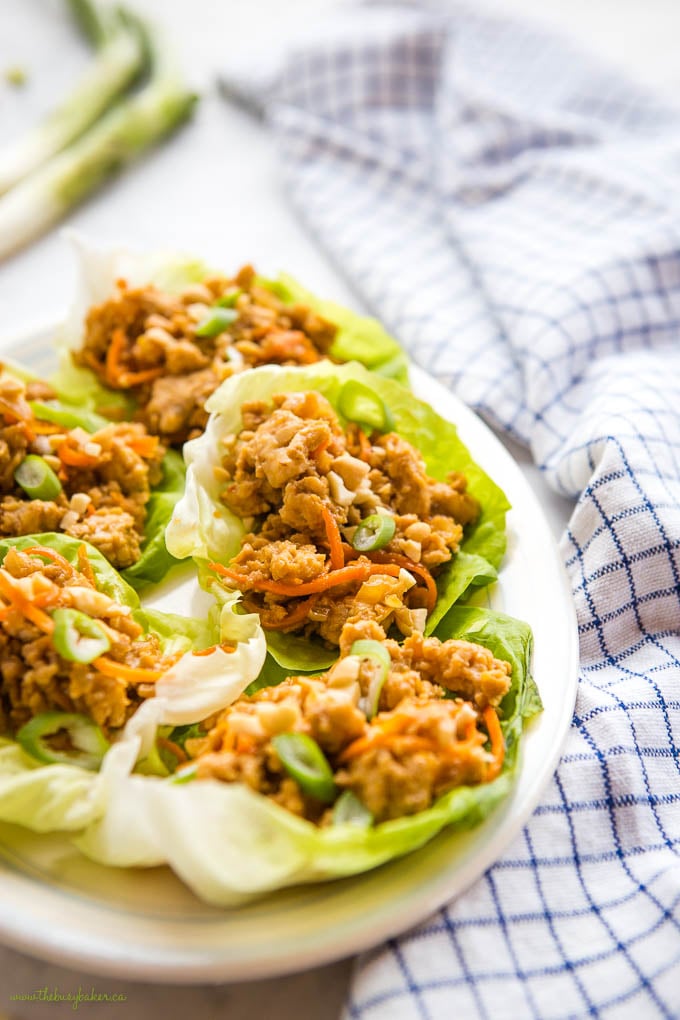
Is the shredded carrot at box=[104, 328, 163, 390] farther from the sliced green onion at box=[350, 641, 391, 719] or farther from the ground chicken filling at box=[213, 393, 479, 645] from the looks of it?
the sliced green onion at box=[350, 641, 391, 719]

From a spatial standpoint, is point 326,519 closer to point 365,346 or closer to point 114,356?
point 365,346

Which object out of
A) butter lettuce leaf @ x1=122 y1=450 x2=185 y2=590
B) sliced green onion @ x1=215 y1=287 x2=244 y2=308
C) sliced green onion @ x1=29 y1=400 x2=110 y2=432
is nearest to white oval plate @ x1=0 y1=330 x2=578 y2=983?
butter lettuce leaf @ x1=122 y1=450 x2=185 y2=590

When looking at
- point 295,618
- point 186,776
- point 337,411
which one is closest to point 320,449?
point 337,411

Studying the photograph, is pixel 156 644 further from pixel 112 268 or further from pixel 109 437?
pixel 112 268

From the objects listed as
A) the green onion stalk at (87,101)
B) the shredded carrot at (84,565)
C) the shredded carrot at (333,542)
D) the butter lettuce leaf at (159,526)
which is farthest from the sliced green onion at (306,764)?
the green onion stalk at (87,101)

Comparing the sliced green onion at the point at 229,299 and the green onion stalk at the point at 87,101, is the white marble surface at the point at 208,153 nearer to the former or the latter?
the green onion stalk at the point at 87,101

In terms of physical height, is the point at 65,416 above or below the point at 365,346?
above
